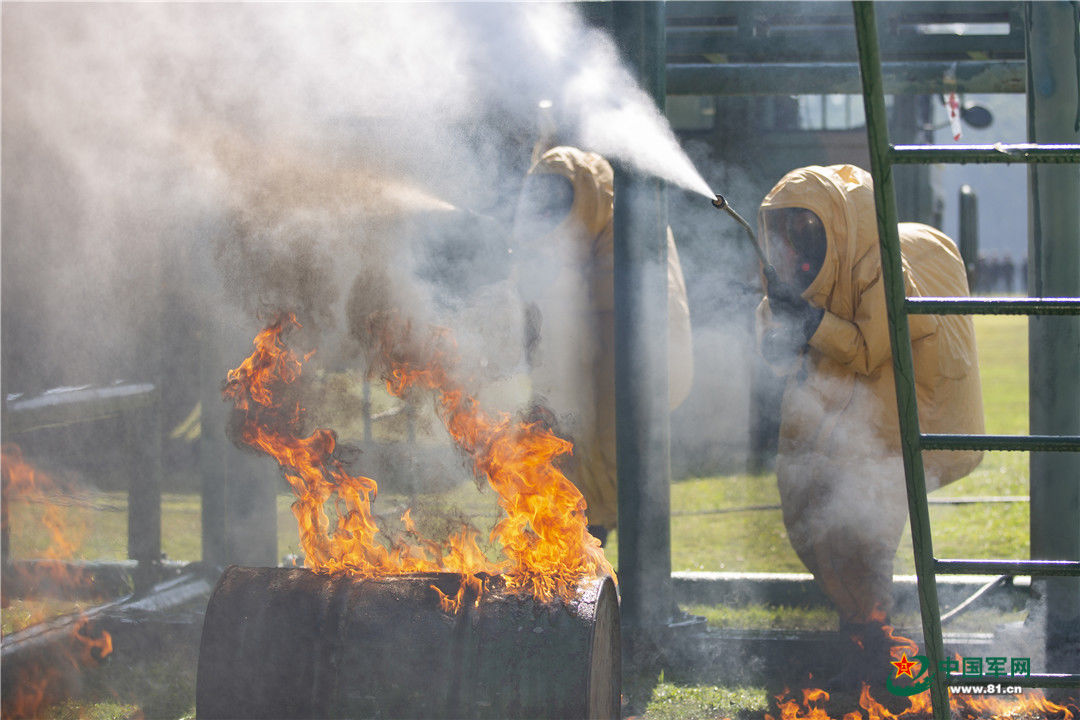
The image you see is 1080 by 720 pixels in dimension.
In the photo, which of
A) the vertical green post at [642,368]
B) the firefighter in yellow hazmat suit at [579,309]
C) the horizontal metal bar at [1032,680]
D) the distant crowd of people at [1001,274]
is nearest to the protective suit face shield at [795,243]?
the vertical green post at [642,368]

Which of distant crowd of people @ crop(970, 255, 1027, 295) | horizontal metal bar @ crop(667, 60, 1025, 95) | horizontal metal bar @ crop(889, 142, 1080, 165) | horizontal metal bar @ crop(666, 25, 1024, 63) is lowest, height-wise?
horizontal metal bar @ crop(889, 142, 1080, 165)

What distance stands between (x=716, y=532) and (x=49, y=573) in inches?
149

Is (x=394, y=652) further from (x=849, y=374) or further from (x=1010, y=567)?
(x=849, y=374)

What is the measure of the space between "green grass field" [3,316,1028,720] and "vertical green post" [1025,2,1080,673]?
1058 millimetres

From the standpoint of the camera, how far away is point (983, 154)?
1.92 metres

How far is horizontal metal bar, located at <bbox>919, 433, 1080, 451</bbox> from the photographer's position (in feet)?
6.48

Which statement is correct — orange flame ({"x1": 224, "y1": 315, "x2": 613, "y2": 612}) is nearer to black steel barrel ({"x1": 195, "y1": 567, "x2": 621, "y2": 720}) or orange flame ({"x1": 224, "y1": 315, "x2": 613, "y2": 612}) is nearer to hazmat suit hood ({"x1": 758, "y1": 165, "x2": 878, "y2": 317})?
black steel barrel ({"x1": 195, "y1": 567, "x2": 621, "y2": 720})

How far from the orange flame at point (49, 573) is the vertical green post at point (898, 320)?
3242 mm

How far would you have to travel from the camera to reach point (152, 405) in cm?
491

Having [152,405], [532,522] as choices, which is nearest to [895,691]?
[532,522]

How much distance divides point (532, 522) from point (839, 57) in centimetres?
302

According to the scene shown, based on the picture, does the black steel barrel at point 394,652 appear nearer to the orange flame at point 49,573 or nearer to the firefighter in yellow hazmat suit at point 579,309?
the orange flame at point 49,573

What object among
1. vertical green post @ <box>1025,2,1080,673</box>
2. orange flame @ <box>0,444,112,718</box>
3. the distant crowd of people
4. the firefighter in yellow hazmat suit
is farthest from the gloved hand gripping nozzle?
the distant crowd of people

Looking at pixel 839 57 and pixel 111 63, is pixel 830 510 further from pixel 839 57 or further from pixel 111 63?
pixel 111 63
